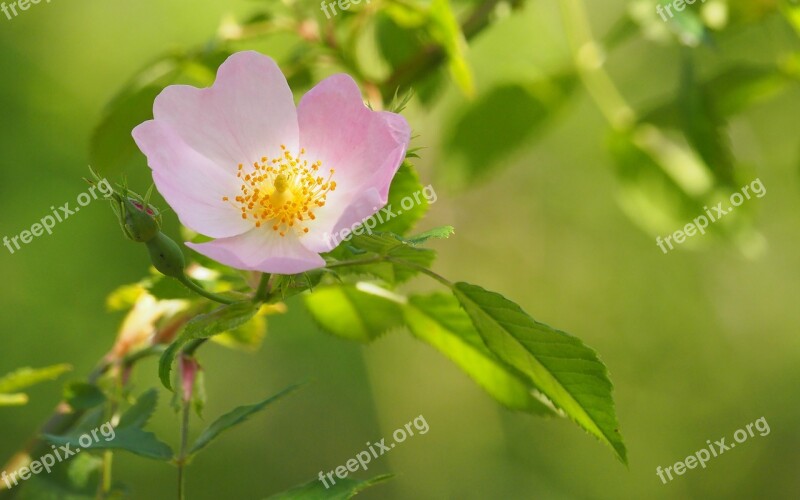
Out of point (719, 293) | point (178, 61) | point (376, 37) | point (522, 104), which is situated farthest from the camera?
point (719, 293)

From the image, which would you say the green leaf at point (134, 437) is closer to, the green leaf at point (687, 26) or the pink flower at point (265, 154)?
the pink flower at point (265, 154)

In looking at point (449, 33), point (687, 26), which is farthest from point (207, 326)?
point (687, 26)

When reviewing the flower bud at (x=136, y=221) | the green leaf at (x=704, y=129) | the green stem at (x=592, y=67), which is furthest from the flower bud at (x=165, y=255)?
the green stem at (x=592, y=67)

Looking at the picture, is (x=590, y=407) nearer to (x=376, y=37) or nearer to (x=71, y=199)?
(x=376, y=37)

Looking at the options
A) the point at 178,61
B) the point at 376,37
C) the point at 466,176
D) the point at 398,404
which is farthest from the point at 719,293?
the point at 178,61

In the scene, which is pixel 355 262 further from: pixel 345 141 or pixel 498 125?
pixel 498 125

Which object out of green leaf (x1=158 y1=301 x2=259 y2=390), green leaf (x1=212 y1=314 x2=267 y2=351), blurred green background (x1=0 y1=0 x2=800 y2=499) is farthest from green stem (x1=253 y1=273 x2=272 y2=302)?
blurred green background (x1=0 y1=0 x2=800 y2=499)
